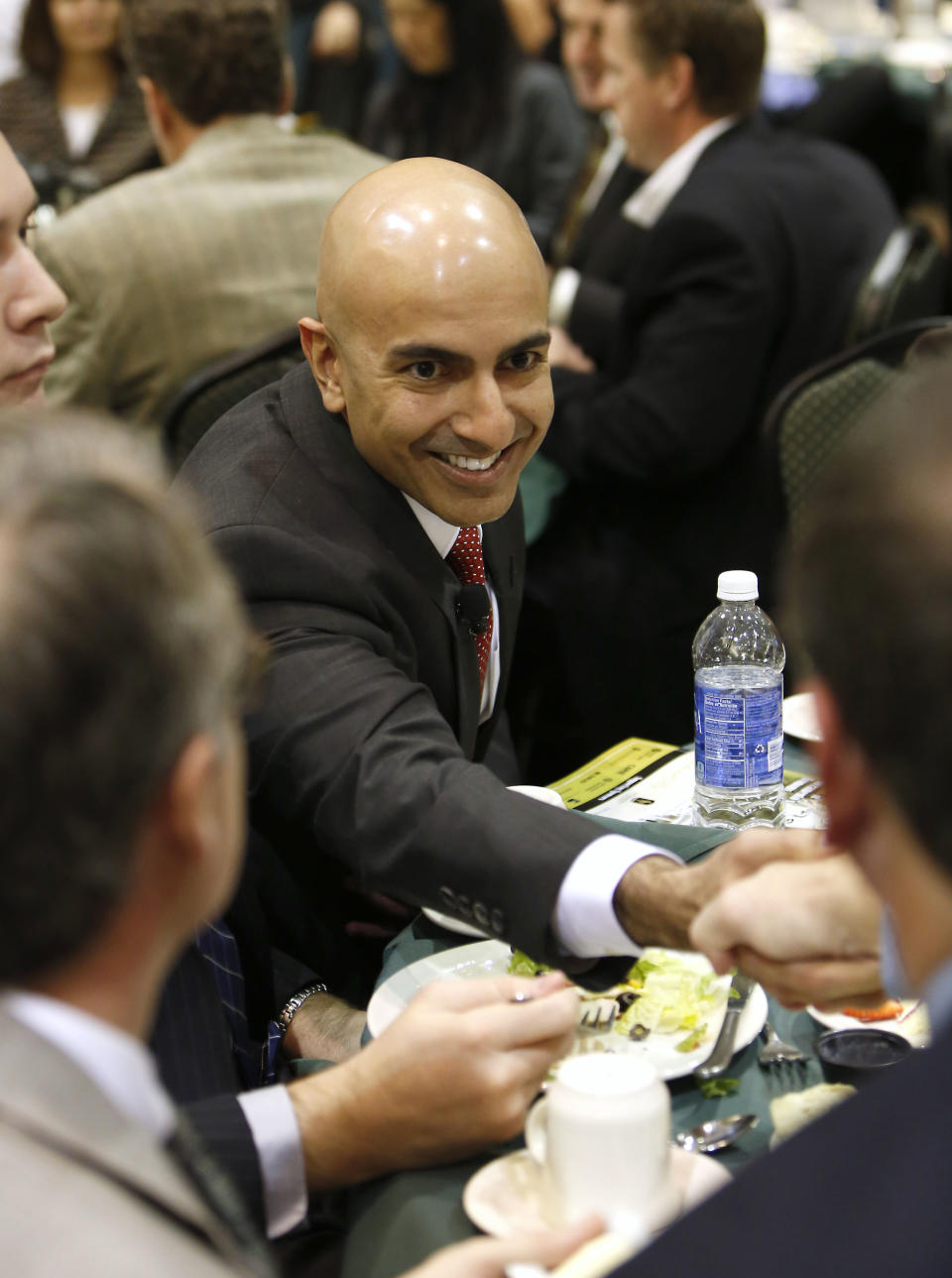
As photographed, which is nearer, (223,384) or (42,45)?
(223,384)

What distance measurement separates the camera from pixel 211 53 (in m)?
3.40

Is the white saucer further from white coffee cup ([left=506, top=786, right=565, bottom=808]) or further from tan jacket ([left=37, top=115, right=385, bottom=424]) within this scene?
tan jacket ([left=37, top=115, right=385, bottom=424])

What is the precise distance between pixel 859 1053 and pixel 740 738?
53 centimetres

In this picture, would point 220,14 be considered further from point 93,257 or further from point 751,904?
point 751,904

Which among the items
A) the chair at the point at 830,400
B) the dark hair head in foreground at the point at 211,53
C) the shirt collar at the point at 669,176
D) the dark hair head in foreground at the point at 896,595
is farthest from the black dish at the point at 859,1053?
the dark hair head in foreground at the point at 211,53

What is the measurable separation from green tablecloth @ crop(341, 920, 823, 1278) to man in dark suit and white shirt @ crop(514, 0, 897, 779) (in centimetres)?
196

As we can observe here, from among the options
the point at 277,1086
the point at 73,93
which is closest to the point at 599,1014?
the point at 277,1086

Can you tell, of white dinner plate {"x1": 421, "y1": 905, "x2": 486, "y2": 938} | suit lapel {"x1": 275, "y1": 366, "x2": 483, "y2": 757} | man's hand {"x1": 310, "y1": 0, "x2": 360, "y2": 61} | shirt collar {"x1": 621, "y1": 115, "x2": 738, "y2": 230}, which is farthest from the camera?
man's hand {"x1": 310, "y1": 0, "x2": 360, "y2": 61}

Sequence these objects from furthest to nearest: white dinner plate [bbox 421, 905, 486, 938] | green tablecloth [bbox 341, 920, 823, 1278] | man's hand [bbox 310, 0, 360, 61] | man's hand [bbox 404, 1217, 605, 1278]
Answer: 1. man's hand [bbox 310, 0, 360, 61]
2. white dinner plate [bbox 421, 905, 486, 938]
3. green tablecloth [bbox 341, 920, 823, 1278]
4. man's hand [bbox 404, 1217, 605, 1278]

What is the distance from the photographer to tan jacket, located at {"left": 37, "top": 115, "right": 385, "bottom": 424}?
10.6 feet

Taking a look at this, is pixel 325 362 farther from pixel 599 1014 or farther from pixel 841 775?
pixel 841 775

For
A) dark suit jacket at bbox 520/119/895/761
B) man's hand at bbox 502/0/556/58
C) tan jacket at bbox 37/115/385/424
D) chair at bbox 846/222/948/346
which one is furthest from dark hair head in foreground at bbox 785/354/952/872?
man's hand at bbox 502/0/556/58

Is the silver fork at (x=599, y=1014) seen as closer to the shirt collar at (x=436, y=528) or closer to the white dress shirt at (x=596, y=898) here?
the white dress shirt at (x=596, y=898)

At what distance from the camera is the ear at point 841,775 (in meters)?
0.87
